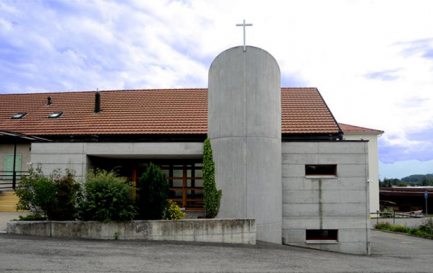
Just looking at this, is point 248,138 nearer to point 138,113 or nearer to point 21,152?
point 138,113

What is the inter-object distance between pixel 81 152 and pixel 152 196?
5.85 metres

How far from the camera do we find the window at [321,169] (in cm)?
1811

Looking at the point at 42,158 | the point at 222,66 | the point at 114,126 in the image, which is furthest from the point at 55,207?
the point at 114,126

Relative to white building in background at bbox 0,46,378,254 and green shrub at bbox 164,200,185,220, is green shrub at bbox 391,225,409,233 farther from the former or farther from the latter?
green shrub at bbox 164,200,185,220

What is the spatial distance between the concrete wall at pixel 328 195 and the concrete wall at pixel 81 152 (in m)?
4.08

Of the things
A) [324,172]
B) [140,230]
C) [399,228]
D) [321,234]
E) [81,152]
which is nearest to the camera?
[140,230]

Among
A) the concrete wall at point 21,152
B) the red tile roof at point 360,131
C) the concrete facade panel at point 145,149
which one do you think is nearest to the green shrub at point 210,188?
the concrete facade panel at point 145,149

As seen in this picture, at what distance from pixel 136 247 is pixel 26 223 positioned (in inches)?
154

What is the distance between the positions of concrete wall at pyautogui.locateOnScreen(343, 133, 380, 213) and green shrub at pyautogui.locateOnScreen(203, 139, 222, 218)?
938 inches

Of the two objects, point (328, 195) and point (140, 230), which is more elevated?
point (328, 195)

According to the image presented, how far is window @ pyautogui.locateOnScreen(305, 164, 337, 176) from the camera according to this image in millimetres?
18109

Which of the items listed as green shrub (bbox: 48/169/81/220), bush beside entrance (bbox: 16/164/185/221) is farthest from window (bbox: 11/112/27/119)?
green shrub (bbox: 48/169/81/220)

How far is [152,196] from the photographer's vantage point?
14422mm

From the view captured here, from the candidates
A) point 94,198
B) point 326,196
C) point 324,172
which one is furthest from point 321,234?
point 94,198
